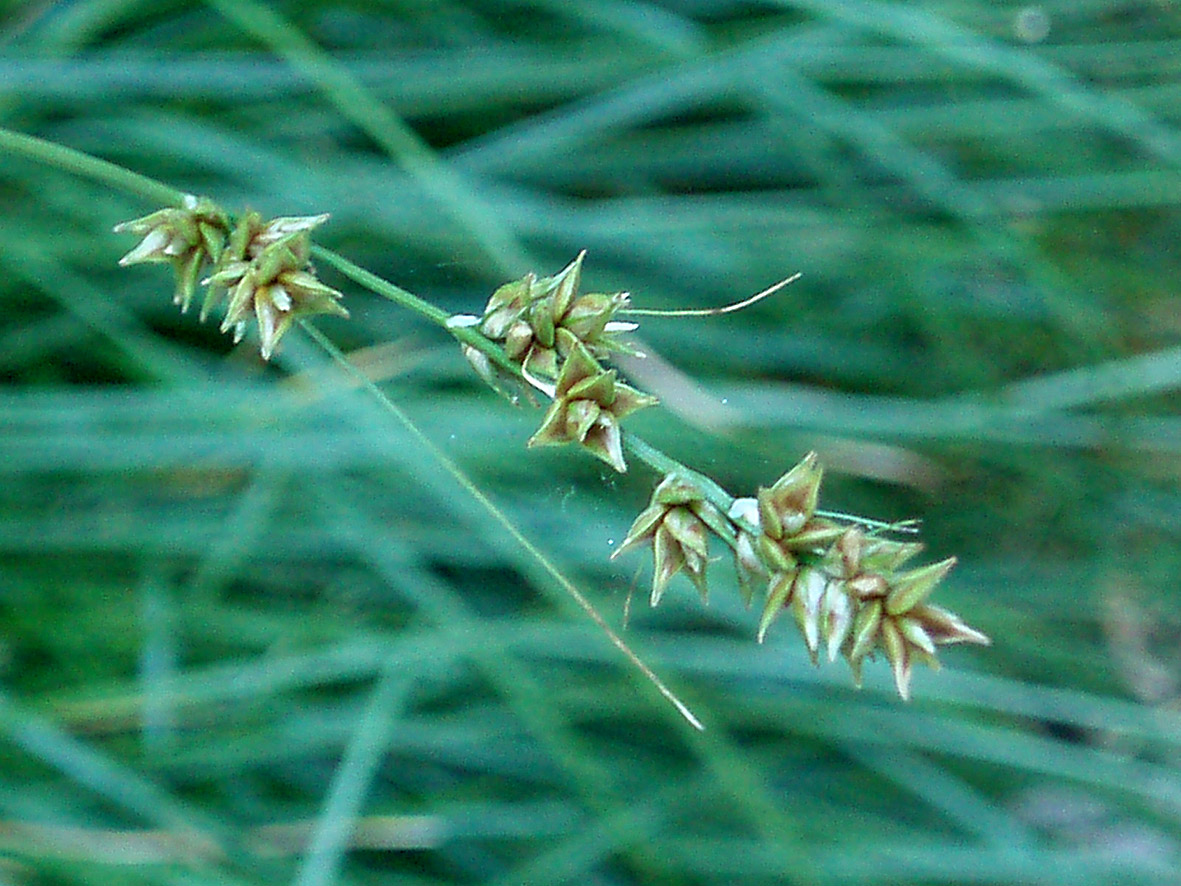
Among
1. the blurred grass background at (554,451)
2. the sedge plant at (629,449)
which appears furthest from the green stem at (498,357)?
the blurred grass background at (554,451)

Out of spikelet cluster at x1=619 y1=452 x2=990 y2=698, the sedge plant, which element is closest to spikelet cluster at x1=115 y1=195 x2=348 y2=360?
the sedge plant

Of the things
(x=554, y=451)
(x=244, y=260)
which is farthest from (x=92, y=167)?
(x=554, y=451)

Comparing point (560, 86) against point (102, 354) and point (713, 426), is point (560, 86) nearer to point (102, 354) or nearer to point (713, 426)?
point (713, 426)

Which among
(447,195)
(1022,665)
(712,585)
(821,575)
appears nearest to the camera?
(821,575)

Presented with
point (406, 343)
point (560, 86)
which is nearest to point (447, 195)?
point (406, 343)

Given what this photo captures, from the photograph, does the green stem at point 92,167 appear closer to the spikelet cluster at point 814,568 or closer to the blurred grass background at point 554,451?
the spikelet cluster at point 814,568

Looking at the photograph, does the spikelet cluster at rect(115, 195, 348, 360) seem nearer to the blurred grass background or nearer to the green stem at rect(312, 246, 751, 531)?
the green stem at rect(312, 246, 751, 531)
